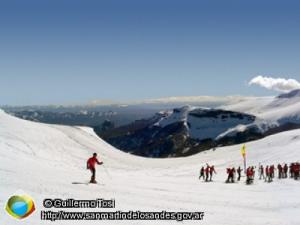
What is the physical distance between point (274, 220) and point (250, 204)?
4.36 m

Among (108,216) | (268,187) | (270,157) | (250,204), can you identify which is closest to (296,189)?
(268,187)

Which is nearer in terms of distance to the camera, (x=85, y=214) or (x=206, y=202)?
(x=85, y=214)

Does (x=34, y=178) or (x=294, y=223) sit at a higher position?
(x=34, y=178)

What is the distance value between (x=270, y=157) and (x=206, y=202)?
115 feet

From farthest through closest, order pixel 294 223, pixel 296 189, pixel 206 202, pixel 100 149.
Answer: pixel 100 149, pixel 296 189, pixel 206 202, pixel 294 223

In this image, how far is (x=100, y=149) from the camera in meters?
72.3

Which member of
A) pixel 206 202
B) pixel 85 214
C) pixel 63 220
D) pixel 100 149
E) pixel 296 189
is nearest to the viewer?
pixel 63 220

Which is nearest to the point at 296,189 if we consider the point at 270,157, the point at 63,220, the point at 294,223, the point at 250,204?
the point at 250,204

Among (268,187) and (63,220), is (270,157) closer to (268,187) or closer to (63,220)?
(268,187)

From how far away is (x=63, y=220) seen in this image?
54.9 ft

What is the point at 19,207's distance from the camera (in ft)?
54.2

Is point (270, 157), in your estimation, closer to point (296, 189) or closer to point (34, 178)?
point (296, 189)

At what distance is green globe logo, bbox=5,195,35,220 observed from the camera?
1612 cm

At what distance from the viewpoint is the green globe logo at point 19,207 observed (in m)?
16.1
